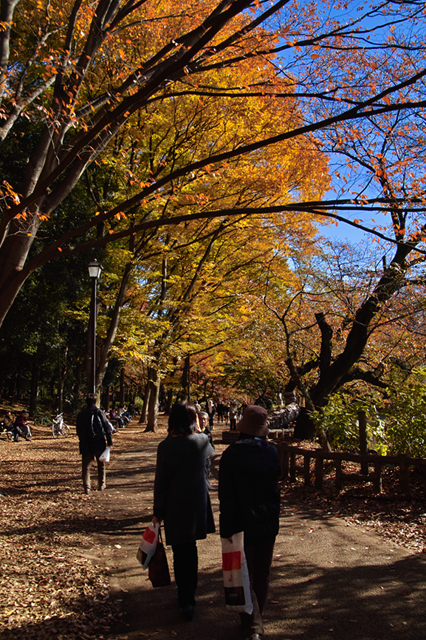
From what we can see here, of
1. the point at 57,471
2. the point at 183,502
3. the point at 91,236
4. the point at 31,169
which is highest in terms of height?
the point at 91,236

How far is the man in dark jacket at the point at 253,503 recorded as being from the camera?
10.2ft

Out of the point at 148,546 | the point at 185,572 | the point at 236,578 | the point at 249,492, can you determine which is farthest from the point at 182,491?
the point at 236,578

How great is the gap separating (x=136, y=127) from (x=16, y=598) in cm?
1149

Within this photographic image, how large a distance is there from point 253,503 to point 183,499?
685 millimetres

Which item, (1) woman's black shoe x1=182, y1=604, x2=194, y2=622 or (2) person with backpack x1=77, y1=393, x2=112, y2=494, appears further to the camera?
(2) person with backpack x1=77, y1=393, x2=112, y2=494

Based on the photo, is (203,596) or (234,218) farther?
(234,218)

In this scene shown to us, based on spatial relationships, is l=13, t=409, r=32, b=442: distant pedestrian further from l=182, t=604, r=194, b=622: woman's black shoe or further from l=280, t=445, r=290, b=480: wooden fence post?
l=182, t=604, r=194, b=622: woman's black shoe

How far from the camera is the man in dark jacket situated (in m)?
3.11

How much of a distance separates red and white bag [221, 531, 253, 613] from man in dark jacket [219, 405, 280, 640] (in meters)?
0.09

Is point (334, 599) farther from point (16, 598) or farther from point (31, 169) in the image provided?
point (31, 169)

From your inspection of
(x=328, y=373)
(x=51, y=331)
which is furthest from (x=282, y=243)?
(x=51, y=331)

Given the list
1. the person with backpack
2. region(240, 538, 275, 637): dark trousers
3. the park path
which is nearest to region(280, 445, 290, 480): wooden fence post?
the park path

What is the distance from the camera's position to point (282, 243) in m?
14.9

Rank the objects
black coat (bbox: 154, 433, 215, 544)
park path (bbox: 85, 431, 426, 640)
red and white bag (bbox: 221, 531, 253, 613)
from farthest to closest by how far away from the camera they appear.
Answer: black coat (bbox: 154, 433, 215, 544) → park path (bbox: 85, 431, 426, 640) → red and white bag (bbox: 221, 531, 253, 613)
